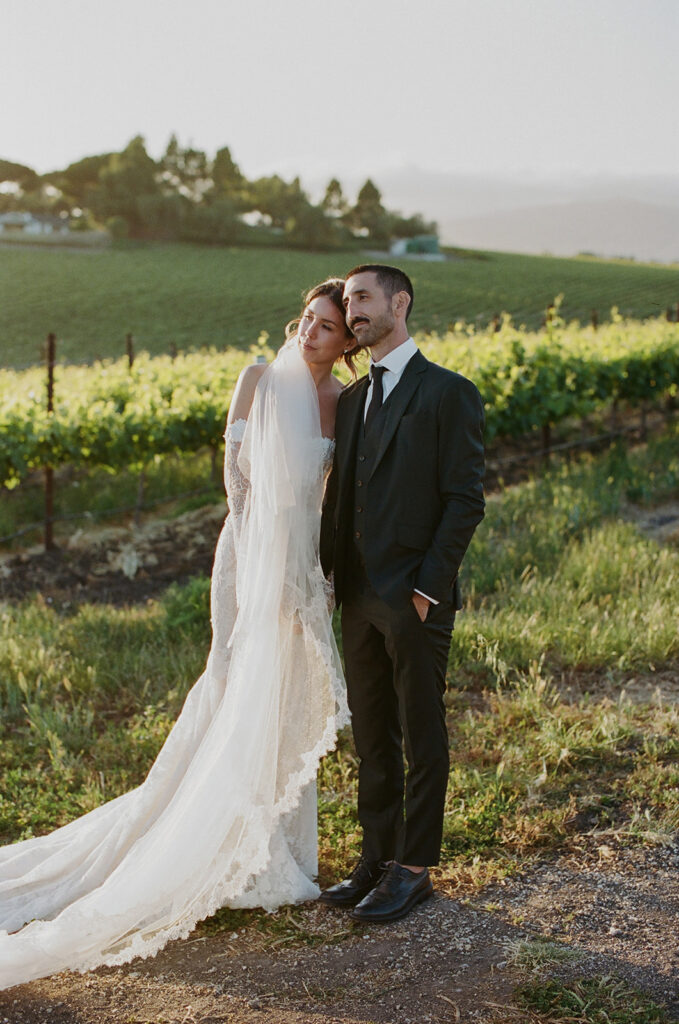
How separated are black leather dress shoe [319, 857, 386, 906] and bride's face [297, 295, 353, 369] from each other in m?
1.85

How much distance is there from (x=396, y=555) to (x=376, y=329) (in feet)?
2.46

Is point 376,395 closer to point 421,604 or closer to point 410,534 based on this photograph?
point 410,534

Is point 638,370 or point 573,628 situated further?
point 638,370

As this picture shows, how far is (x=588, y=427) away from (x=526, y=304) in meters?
24.8

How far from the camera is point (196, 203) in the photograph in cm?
6384

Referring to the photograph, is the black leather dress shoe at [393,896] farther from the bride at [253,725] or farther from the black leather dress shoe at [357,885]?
the bride at [253,725]

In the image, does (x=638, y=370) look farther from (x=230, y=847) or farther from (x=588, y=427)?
(x=230, y=847)

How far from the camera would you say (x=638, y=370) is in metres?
12.8

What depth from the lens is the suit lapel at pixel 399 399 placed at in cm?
325

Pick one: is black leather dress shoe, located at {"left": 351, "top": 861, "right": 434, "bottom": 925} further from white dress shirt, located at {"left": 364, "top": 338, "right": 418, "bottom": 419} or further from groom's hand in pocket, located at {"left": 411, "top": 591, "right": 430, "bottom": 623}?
white dress shirt, located at {"left": 364, "top": 338, "right": 418, "bottom": 419}

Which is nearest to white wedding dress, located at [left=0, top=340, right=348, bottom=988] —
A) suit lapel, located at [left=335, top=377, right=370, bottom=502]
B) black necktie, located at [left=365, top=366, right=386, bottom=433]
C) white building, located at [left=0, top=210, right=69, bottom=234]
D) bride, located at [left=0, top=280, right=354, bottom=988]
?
bride, located at [left=0, top=280, right=354, bottom=988]

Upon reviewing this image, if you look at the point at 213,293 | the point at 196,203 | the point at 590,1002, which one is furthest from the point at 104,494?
the point at 196,203

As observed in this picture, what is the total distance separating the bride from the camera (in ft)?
11.2

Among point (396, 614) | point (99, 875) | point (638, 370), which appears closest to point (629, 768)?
point (396, 614)
